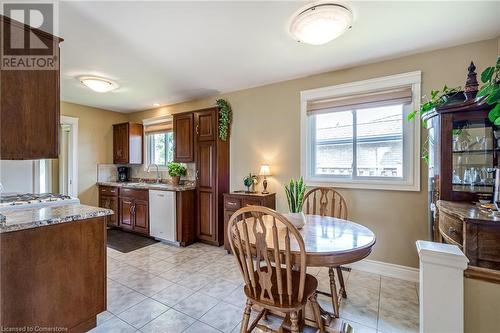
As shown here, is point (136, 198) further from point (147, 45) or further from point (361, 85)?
point (361, 85)

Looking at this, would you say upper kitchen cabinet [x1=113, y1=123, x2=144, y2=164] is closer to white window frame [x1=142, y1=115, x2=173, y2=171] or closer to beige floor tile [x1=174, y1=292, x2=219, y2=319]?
white window frame [x1=142, y1=115, x2=173, y2=171]

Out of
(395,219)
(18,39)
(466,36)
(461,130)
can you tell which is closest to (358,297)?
(395,219)

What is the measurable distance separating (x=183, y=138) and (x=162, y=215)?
53.8 inches

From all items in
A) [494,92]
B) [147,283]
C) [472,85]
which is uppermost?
[472,85]

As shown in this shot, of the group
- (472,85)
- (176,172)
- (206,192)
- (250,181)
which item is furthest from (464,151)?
(176,172)

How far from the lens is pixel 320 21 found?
69.9 inches

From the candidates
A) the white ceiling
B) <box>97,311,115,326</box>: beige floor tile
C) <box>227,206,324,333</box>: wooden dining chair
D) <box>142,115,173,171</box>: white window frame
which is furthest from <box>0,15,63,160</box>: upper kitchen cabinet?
<box>142,115,173,171</box>: white window frame

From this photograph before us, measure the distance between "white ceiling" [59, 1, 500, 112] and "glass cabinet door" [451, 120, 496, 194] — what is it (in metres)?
0.94

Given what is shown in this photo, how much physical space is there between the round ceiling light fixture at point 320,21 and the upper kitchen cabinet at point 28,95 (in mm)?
1943

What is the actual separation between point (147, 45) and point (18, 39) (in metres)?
0.99

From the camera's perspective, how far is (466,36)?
7.27 feet

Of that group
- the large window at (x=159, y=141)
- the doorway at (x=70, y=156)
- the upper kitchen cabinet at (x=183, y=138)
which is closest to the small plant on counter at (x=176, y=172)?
the upper kitchen cabinet at (x=183, y=138)

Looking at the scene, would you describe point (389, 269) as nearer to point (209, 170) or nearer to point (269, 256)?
point (269, 256)

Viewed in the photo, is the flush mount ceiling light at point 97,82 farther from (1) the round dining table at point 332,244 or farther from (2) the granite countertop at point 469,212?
(2) the granite countertop at point 469,212
